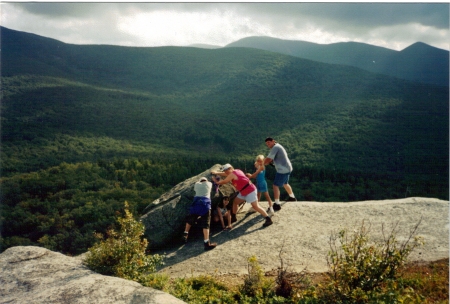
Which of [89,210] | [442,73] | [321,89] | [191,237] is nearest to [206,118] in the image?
[321,89]

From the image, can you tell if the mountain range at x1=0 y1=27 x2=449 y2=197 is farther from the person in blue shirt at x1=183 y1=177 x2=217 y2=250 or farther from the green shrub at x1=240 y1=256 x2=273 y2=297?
the green shrub at x1=240 y1=256 x2=273 y2=297

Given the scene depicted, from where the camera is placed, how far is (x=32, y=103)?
7588 cm

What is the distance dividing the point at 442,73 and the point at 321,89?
112 meters

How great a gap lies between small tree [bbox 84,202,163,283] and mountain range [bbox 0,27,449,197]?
40600mm

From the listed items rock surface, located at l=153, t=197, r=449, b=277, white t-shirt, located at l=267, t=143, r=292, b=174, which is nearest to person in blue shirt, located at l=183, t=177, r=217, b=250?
rock surface, located at l=153, t=197, r=449, b=277

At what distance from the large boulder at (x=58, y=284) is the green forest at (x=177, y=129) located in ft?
5.59

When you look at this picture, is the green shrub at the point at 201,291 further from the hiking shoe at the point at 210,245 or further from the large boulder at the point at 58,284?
the hiking shoe at the point at 210,245

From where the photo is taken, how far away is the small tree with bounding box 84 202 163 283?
258 inches

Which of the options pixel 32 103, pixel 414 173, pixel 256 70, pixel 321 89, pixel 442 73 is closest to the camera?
pixel 414 173

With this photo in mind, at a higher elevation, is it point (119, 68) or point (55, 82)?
point (119, 68)

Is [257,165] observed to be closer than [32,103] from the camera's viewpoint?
Yes

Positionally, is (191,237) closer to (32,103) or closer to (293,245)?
(293,245)

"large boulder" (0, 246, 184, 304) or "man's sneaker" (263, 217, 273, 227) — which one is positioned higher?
"large boulder" (0, 246, 184, 304)

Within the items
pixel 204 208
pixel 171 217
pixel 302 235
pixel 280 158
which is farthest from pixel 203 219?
pixel 280 158
